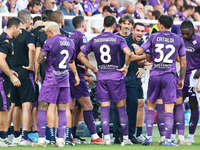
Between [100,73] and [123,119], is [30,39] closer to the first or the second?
[100,73]

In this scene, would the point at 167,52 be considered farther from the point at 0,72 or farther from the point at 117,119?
the point at 0,72

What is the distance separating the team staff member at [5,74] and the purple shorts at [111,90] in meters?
1.52

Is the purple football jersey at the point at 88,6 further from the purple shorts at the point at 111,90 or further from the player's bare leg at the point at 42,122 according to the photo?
the player's bare leg at the point at 42,122

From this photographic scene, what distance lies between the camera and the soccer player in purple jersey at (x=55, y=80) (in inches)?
297

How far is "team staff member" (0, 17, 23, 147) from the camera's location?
7.46m

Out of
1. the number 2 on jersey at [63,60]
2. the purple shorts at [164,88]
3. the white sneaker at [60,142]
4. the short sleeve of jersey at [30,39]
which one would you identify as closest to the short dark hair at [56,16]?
the short sleeve of jersey at [30,39]

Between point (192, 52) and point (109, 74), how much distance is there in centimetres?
182

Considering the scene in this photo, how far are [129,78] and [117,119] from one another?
2.79 feet

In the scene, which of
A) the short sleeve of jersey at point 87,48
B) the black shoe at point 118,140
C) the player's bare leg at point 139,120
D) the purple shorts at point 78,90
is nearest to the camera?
the short sleeve of jersey at point 87,48

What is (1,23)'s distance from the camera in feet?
38.4

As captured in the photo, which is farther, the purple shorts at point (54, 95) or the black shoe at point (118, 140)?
the black shoe at point (118, 140)

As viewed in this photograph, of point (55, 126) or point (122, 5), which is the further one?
point (122, 5)

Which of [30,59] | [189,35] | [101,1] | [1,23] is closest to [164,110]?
[189,35]

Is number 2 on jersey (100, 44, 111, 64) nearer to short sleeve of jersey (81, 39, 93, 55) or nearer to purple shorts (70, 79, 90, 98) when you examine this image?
short sleeve of jersey (81, 39, 93, 55)
